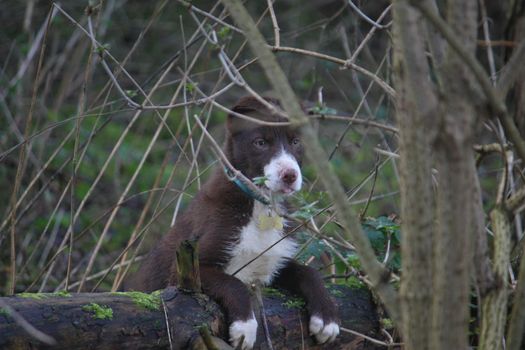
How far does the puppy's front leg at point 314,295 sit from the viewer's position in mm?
3572

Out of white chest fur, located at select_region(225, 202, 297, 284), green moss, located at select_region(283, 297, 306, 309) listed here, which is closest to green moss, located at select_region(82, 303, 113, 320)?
green moss, located at select_region(283, 297, 306, 309)

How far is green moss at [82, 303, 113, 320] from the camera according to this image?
9.64 feet

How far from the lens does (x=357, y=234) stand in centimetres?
227

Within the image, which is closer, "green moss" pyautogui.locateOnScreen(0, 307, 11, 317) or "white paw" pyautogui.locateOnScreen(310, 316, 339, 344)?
"green moss" pyautogui.locateOnScreen(0, 307, 11, 317)

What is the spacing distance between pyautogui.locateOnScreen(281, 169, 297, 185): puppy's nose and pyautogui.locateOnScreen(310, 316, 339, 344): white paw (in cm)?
77

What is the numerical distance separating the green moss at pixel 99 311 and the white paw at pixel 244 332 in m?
0.61

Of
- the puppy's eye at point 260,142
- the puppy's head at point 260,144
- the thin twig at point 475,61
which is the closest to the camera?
the thin twig at point 475,61

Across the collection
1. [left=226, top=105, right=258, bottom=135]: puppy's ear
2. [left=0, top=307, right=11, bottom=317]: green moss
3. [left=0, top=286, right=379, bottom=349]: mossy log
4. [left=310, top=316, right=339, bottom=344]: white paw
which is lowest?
[left=310, top=316, right=339, bottom=344]: white paw

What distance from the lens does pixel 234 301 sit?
137 inches

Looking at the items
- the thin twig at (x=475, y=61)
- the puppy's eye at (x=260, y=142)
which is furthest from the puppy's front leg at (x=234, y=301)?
the thin twig at (x=475, y=61)

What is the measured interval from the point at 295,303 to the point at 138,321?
3.08 ft

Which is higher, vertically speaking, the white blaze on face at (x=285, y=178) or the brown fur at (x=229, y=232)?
the white blaze on face at (x=285, y=178)

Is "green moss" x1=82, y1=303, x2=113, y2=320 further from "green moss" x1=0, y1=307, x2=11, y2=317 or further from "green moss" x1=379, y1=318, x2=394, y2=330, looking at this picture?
"green moss" x1=379, y1=318, x2=394, y2=330

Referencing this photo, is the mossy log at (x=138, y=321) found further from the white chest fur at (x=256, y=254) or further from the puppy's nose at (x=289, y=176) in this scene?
the puppy's nose at (x=289, y=176)
